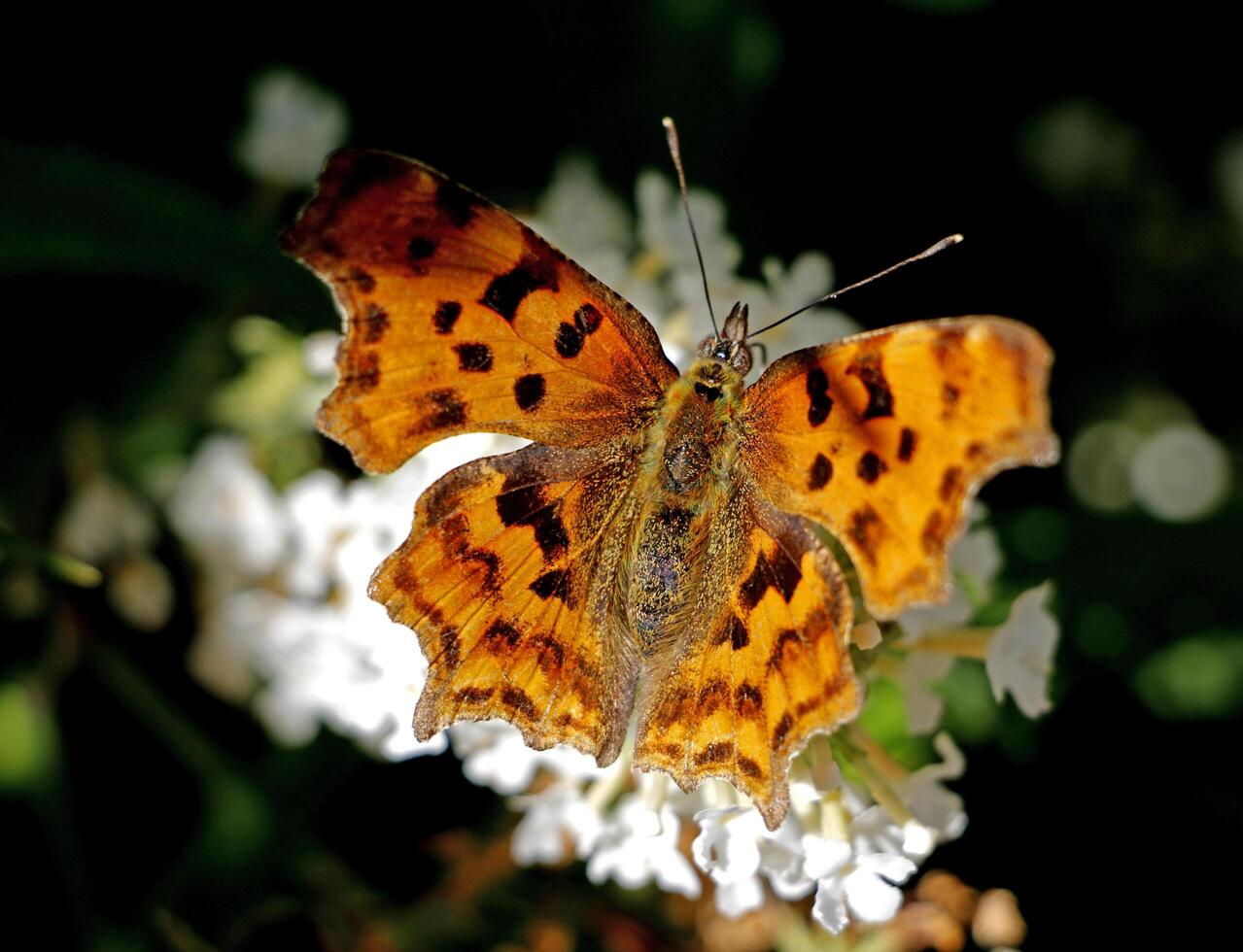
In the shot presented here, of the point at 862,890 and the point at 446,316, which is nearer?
the point at 446,316

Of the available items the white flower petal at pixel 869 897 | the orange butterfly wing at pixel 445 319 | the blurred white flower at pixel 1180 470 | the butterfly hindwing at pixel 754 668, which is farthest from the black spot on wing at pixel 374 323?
the blurred white flower at pixel 1180 470

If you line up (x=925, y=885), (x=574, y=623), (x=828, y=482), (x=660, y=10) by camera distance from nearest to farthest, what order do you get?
(x=828, y=482) < (x=574, y=623) < (x=925, y=885) < (x=660, y=10)

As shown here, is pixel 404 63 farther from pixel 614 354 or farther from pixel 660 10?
pixel 614 354

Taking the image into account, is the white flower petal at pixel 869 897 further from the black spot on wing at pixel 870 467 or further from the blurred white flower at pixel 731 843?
the black spot on wing at pixel 870 467

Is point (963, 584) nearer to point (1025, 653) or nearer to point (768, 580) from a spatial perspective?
point (1025, 653)

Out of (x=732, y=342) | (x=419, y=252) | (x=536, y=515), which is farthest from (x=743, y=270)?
(x=419, y=252)


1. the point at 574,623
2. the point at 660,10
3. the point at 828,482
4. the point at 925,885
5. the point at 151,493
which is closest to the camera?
the point at 828,482

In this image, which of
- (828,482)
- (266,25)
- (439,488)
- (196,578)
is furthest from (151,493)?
(828,482)
